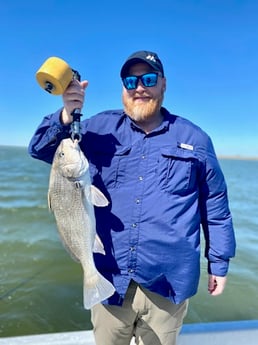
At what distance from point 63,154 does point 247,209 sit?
628 inches

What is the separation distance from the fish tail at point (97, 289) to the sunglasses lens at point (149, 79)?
1265mm

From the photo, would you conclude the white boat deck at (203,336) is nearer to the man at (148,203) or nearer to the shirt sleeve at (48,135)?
the man at (148,203)

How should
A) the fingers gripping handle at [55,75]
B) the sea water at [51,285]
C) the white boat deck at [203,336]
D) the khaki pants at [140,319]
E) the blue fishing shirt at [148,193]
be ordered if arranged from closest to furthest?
the fingers gripping handle at [55,75]
the blue fishing shirt at [148,193]
the khaki pants at [140,319]
the white boat deck at [203,336]
the sea water at [51,285]

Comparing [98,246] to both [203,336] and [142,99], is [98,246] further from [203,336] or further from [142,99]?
[203,336]

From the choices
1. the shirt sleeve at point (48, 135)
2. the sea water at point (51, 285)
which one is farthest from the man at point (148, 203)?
the sea water at point (51, 285)

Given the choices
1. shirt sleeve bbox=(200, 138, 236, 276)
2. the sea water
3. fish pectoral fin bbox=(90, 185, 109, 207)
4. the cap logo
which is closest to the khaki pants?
shirt sleeve bbox=(200, 138, 236, 276)

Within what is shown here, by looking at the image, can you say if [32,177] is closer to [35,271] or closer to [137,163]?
[35,271]

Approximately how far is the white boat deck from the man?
11.1 inches

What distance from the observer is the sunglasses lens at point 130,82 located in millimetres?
2527

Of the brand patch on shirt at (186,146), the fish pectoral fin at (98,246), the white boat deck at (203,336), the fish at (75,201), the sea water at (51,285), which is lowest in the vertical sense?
the sea water at (51,285)

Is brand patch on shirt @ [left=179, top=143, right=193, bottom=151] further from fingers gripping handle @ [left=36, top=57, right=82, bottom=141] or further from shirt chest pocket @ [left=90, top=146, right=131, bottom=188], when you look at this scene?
fingers gripping handle @ [left=36, top=57, right=82, bottom=141]

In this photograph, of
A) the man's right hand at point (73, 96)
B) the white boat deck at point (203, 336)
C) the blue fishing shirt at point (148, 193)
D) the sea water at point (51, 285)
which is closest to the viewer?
the man's right hand at point (73, 96)

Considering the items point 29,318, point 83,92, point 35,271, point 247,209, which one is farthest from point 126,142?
point 247,209

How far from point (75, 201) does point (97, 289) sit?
55 centimetres
